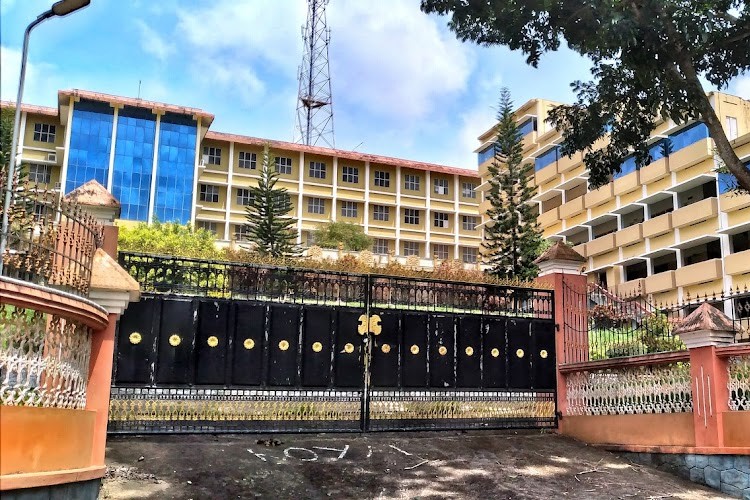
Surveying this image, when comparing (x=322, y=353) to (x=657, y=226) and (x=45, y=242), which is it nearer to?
(x=45, y=242)

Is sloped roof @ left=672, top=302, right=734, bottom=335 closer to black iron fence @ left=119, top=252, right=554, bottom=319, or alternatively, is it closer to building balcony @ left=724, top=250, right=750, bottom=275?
black iron fence @ left=119, top=252, right=554, bottom=319

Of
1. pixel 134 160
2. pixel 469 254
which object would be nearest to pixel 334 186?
pixel 469 254

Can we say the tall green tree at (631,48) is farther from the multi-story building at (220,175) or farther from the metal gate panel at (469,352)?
the multi-story building at (220,175)

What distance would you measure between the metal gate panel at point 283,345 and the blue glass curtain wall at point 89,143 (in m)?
30.0

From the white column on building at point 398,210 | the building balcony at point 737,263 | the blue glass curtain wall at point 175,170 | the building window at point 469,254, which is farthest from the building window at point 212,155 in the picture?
the building balcony at point 737,263

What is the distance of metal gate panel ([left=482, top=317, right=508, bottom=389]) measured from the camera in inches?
335

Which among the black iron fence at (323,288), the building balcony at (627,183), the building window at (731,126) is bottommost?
the black iron fence at (323,288)

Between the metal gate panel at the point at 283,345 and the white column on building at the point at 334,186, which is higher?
the white column on building at the point at 334,186

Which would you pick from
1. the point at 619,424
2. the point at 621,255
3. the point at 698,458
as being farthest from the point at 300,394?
the point at 621,255

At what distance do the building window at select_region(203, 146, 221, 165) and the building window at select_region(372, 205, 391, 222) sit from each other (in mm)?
9979

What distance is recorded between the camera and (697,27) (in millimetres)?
8094

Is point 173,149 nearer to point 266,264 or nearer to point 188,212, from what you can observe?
point 188,212

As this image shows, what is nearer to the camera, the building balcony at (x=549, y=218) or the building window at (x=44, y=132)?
the building window at (x=44, y=132)

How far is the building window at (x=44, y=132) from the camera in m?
36.6
